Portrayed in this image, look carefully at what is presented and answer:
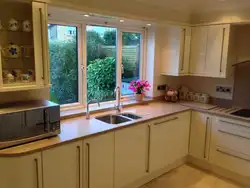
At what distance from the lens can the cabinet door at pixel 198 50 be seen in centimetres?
339

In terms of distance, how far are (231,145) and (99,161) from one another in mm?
1755

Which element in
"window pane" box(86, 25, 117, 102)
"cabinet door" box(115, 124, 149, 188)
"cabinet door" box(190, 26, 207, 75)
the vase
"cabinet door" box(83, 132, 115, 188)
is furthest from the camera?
the vase

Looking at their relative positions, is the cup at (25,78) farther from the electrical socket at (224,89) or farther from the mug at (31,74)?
the electrical socket at (224,89)

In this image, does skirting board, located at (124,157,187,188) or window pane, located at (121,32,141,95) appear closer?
skirting board, located at (124,157,187,188)

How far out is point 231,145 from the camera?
119 inches

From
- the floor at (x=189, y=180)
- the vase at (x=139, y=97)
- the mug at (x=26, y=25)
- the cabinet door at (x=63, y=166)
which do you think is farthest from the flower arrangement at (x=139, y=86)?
the mug at (x=26, y=25)

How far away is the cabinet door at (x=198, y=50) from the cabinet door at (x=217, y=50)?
63mm

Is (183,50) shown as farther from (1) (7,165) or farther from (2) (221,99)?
(1) (7,165)

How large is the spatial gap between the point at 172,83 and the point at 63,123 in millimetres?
2068

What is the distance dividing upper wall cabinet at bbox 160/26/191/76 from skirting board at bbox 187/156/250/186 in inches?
51.4

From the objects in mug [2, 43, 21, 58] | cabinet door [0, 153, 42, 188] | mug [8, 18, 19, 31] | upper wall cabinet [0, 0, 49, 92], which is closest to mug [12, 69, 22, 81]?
upper wall cabinet [0, 0, 49, 92]

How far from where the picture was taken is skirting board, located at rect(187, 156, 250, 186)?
9.93 feet

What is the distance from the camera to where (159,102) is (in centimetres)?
368

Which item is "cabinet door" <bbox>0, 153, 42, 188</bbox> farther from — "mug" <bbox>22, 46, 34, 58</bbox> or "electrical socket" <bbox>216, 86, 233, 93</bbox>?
"electrical socket" <bbox>216, 86, 233, 93</bbox>
